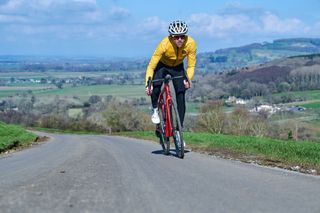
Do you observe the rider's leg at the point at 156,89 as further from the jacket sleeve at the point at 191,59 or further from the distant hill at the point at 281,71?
the distant hill at the point at 281,71

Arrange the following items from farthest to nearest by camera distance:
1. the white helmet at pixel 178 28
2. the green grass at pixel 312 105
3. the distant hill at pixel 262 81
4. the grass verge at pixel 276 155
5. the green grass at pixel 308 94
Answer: the distant hill at pixel 262 81 < the green grass at pixel 308 94 < the green grass at pixel 312 105 < the white helmet at pixel 178 28 < the grass verge at pixel 276 155

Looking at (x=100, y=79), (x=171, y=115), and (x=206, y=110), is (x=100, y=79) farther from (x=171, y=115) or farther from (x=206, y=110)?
(x=171, y=115)

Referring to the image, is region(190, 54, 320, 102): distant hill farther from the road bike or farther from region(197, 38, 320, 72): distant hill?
the road bike

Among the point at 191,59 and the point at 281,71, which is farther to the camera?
the point at 281,71

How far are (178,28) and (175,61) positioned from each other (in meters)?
0.80

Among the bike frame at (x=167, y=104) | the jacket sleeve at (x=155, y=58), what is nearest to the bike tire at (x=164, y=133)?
the bike frame at (x=167, y=104)

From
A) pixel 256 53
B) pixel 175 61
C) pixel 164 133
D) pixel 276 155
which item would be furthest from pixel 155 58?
pixel 256 53

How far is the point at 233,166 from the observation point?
7.79 m

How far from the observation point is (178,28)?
9203mm

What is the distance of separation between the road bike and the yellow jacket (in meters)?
0.33

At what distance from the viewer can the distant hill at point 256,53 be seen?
13575 cm

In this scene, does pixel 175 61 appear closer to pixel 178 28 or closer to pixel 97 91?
pixel 178 28

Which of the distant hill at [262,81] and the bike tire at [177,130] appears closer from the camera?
the bike tire at [177,130]

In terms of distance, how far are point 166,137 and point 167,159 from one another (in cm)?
108
